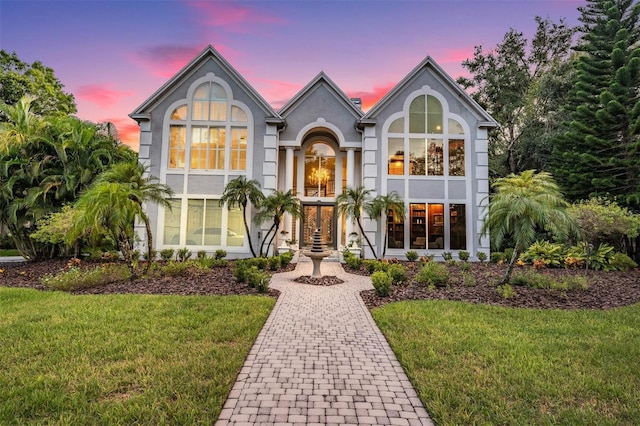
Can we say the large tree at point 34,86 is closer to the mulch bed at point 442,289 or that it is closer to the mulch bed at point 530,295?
the mulch bed at point 442,289

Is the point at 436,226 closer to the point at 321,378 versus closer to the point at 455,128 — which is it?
the point at 455,128

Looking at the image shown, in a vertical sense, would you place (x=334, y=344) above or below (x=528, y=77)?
below

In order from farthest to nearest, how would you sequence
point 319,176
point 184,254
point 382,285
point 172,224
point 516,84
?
1. point 516,84
2. point 319,176
3. point 172,224
4. point 184,254
5. point 382,285

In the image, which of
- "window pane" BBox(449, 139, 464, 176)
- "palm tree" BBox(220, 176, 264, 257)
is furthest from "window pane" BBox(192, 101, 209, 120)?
"window pane" BBox(449, 139, 464, 176)

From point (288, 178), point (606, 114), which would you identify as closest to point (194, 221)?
point (288, 178)

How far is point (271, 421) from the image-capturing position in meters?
2.88

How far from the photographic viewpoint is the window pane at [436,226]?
15.0 meters

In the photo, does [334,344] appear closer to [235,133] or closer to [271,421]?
[271,421]

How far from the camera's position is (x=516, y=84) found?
2402 centimetres

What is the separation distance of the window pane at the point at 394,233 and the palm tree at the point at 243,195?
239 inches

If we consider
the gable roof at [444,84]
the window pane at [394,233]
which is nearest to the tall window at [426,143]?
the gable roof at [444,84]

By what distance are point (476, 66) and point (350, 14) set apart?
1782cm

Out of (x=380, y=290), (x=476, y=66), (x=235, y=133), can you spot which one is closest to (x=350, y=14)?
(x=235, y=133)

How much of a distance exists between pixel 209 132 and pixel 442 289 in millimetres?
12360
